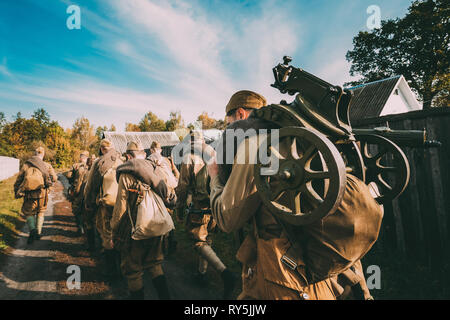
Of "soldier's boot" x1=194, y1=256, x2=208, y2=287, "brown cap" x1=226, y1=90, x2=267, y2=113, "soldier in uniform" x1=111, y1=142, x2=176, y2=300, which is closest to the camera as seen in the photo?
"brown cap" x1=226, y1=90, x2=267, y2=113

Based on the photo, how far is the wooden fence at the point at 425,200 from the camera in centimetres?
357

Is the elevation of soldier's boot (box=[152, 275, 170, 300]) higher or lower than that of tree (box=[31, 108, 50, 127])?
lower

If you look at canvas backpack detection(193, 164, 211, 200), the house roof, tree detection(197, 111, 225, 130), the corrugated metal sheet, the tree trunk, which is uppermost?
tree detection(197, 111, 225, 130)

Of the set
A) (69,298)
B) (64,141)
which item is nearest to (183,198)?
(69,298)

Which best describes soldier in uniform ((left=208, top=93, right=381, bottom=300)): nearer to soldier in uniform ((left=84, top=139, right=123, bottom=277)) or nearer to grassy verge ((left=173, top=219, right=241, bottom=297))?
grassy verge ((left=173, top=219, right=241, bottom=297))

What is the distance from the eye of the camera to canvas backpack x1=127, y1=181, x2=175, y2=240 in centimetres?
304

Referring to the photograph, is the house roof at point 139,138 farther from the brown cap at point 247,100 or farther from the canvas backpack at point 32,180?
the brown cap at point 247,100

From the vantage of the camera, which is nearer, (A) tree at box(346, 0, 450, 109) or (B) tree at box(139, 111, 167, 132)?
(A) tree at box(346, 0, 450, 109)

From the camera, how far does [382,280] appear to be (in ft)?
11.8

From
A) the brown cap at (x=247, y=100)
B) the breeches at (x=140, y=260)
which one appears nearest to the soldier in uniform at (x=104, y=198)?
the breeches at (x=140, y=260)

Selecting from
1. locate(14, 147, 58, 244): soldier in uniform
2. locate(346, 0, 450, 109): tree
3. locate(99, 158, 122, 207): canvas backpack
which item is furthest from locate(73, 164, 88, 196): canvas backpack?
locate(346, 0, 450, 109): tree

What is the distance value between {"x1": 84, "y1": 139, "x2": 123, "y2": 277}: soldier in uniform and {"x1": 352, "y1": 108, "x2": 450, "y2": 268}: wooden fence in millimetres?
5128
